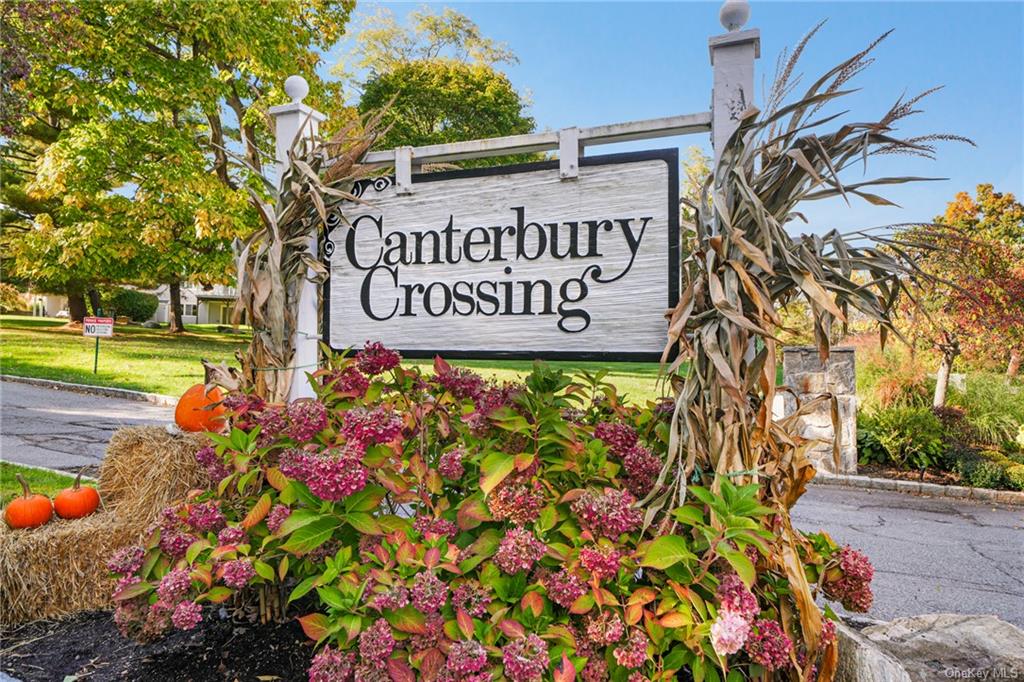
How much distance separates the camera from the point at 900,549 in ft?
12.6

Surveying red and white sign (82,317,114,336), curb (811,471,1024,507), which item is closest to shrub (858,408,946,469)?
curb (811,471,1024,507)

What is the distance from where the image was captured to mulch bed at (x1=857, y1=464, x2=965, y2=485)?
5648 mm

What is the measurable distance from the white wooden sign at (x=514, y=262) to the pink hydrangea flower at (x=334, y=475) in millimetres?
712

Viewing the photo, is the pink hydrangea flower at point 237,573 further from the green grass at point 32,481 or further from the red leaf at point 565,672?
the green grass at point 32,481

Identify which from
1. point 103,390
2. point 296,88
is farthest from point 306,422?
point 103,390

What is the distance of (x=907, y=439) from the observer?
6.08 meters

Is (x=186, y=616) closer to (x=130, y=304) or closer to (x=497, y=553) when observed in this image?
(x=497, y=553)

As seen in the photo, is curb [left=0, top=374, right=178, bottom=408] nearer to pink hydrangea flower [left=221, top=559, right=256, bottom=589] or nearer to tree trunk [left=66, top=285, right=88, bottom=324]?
pink hydrangea flower [left=221, top=559, right=256, bottom=589]

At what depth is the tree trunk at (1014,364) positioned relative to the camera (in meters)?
8.52

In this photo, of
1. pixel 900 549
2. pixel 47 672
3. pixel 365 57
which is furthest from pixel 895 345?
pixel 365 57

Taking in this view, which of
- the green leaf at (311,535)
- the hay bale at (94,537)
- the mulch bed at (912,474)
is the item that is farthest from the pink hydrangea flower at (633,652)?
the mulch bed at (912,474)

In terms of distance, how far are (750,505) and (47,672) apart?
2.13m

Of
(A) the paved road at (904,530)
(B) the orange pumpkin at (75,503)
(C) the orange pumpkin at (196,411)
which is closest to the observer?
(B) the orange pumpkin at (75,503)

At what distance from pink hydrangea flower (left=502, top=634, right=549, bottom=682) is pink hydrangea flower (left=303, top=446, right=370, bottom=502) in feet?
1.69
